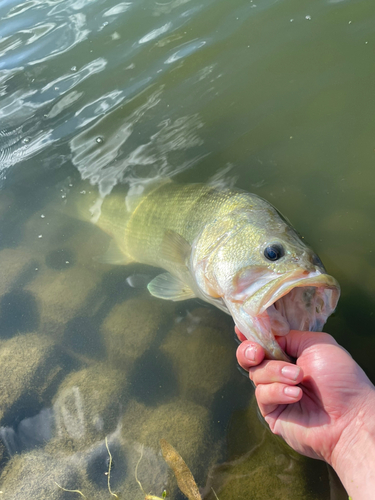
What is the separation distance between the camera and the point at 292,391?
5.57 ft

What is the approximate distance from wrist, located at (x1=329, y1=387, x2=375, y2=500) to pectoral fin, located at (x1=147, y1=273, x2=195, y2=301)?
4.78 feet

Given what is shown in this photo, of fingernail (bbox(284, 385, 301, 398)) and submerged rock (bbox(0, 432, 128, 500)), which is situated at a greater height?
fingernail (bbox(284, 385, 301, 398))

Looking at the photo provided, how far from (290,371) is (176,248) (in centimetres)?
155

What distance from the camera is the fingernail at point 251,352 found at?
1.89m

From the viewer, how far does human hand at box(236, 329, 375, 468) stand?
178 cm

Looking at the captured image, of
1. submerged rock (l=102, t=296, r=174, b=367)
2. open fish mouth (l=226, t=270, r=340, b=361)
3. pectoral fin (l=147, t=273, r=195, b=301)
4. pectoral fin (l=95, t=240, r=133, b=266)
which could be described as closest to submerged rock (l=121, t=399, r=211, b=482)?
submerged rock (l=102, t=296, r=174, b=367)

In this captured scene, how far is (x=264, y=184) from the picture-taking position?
3568mm

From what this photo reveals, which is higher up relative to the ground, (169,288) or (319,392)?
(319,392)

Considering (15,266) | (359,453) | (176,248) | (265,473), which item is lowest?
(265,473)

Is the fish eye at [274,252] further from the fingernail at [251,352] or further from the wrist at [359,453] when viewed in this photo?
the wrist at [359,453]

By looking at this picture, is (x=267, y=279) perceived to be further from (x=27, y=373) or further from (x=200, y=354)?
(x=27, y=373)

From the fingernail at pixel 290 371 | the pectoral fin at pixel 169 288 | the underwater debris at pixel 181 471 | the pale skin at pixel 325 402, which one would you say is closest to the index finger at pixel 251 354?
the pale skin at pixel 325 402

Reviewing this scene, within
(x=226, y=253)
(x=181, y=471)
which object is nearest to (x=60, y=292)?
(x=226, y=253)

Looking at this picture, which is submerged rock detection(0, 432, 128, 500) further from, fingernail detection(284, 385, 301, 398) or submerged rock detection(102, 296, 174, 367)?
fingernail detection(284, 385, 301, 398)
